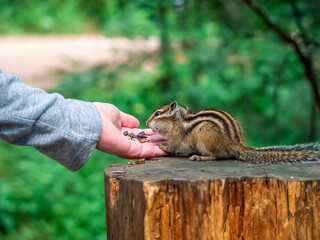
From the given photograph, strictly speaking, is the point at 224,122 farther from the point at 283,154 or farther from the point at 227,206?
the point at 227,206

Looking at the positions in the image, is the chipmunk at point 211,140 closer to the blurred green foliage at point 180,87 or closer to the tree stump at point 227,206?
the tree stump at point 227,206

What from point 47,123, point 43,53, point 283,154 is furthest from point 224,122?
point 43,53

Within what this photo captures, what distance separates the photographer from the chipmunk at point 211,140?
2.75 metres

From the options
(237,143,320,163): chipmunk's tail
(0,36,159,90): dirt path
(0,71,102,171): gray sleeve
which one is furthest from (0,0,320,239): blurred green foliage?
(0,36,159,90): dirt path

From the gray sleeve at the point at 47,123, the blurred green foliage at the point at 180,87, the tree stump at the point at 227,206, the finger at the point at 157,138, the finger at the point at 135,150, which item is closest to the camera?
the tree stump at the point at 227,206

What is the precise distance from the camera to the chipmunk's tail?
2.71 metres

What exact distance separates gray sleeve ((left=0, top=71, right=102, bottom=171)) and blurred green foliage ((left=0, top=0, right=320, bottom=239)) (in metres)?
2.05

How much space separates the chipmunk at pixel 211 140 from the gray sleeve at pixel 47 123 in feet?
1.88

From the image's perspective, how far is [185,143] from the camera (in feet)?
10.1

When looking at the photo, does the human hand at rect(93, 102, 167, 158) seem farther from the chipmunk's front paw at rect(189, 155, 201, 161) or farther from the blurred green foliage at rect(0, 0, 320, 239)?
the blurred green foliage at rect(0, 0, 320, 239)

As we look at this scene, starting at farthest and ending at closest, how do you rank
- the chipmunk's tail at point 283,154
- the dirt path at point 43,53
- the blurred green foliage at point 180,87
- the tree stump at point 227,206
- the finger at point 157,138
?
1. the dirt path at point 43,53
2. the blurred green foliage at point 180,87
3. the finger at point 157,138
4. the chipmunk's tail at point 283,154
5. the tree stump at point 227,206

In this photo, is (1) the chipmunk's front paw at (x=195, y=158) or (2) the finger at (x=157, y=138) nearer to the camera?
(1) the chipmunk's front paw at (x=195, y=158)

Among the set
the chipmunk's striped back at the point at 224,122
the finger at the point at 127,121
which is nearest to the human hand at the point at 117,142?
the finger at the point at 127,121

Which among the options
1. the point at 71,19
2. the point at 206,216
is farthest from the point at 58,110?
the point at 71,19
